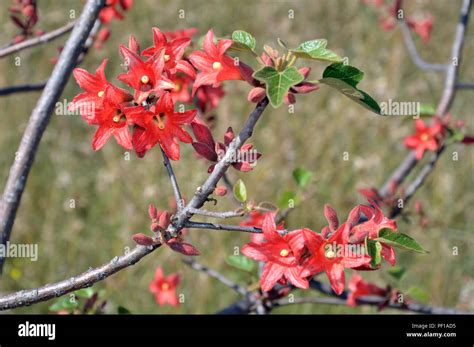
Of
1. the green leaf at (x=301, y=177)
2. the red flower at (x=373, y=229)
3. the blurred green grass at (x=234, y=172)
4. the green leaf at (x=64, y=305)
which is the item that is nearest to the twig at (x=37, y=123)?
the green leaf at (x=64, y=305)

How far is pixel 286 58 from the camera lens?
1.35m

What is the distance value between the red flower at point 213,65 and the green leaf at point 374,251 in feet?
1.50

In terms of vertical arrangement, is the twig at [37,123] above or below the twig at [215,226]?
above

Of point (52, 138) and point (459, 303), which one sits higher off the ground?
point (52, 138)

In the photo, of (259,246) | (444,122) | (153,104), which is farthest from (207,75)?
(444,122)

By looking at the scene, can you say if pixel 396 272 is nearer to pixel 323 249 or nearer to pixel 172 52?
pixel 323 249

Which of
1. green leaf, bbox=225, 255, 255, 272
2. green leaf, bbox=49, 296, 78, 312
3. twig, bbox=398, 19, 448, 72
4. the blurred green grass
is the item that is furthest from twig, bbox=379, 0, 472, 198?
green leaf, bbox=49, 296, 78, 312

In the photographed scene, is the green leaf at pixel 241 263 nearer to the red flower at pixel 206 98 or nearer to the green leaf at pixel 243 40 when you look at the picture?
the red flower at pixel 206 98

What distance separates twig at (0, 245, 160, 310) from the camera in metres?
1.34

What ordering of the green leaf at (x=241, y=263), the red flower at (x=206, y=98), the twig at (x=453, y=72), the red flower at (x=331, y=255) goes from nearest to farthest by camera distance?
the red flower at (x=331, y=255)
the green leaf at (x=241, y=263)
the red flower at (x=206, y=98)
the twig at (x=453, y=72)

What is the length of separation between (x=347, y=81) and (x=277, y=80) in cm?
16

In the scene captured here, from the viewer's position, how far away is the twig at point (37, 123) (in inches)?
70.8

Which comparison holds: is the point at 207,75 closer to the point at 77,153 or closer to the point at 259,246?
the point at 259,246
